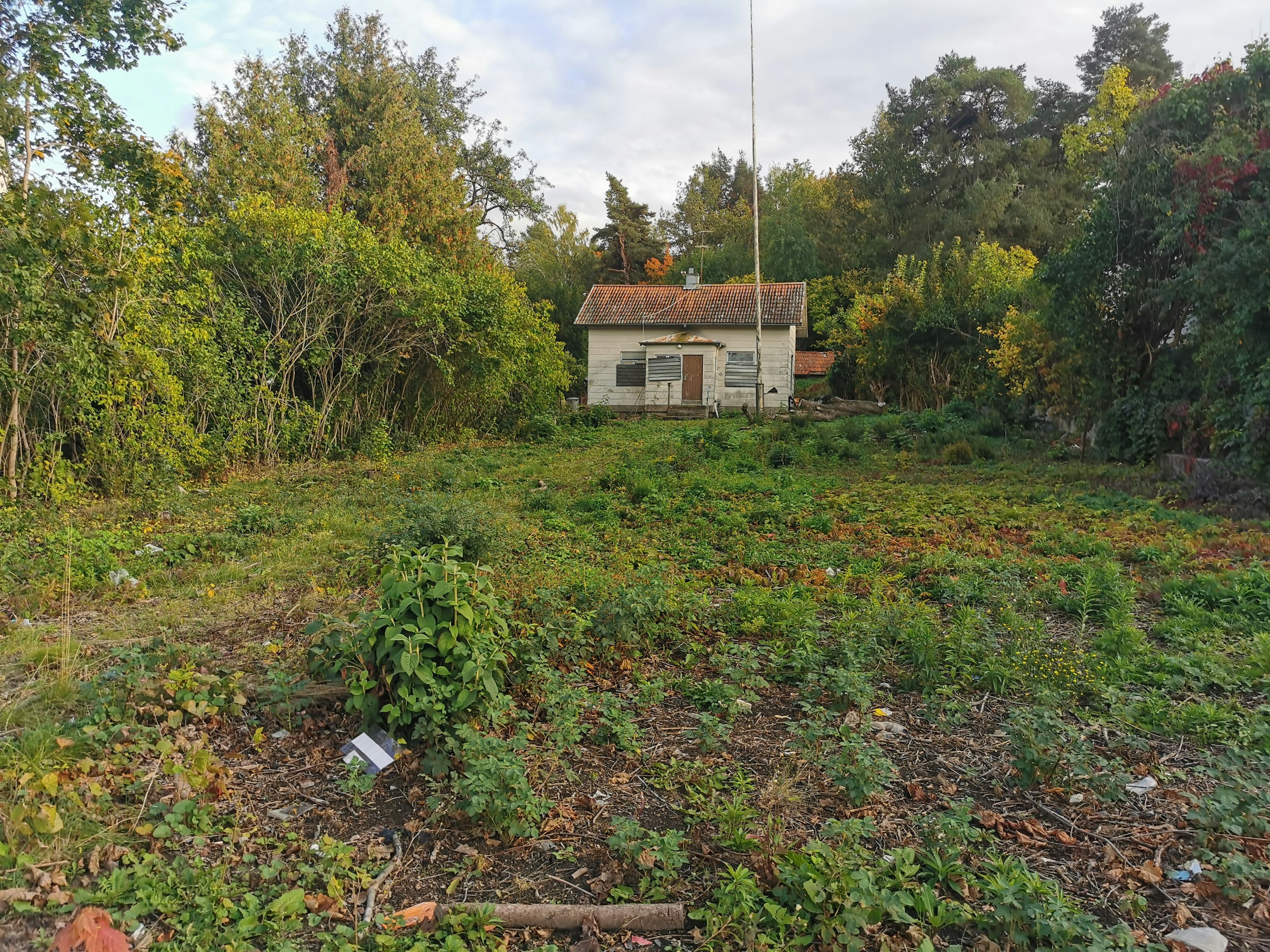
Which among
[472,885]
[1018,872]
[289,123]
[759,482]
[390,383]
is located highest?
[289,123]

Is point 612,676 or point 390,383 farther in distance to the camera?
point 390,383

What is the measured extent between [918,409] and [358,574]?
18893 mm

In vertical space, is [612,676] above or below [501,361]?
below

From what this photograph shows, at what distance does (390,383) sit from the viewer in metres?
14.2

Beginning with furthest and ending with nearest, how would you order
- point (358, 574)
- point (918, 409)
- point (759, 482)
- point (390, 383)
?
1. point (918, 409)
2. point (390, 383)
3. point (759, 482)
4. point (358, 574)

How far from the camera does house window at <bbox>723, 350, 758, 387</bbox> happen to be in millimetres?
24750

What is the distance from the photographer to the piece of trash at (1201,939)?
7.16ft

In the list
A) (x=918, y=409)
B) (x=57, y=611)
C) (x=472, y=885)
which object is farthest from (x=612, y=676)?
(x=918, y=409)

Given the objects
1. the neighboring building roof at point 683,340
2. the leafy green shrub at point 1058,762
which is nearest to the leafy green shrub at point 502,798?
the leafy green shrub at point 1058,762

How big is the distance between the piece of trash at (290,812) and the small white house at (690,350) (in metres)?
21.4

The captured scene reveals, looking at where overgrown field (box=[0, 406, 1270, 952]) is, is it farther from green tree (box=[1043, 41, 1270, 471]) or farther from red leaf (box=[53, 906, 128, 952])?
green tree (box=[1043, 41, 1270, 471])

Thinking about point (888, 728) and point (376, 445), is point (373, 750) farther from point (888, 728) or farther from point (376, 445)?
point (376, 445)

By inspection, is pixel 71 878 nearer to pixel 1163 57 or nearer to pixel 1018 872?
pixel 1018 872

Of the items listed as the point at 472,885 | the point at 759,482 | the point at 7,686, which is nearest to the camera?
the point at 472,885
